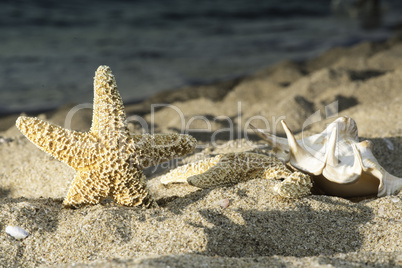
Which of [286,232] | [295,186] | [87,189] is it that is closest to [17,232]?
[87,189]

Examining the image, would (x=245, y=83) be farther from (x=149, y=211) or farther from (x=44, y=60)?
(x=149, y=211)

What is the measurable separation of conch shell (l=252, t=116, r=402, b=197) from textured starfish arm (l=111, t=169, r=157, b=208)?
3.89ft

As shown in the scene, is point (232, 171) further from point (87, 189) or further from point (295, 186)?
point (87, 189)

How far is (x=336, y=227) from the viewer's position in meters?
2.82

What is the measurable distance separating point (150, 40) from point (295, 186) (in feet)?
27.7

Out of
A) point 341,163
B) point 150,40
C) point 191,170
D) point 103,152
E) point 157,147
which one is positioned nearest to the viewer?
point 103,152

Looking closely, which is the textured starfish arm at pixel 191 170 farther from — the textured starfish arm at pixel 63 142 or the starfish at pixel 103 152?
the textured starfish arm at pixel 63 142

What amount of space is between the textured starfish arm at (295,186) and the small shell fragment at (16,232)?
1.66 meters

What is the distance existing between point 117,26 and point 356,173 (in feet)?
31.3

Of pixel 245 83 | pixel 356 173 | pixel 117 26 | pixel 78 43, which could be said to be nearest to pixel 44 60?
pixel 78 43

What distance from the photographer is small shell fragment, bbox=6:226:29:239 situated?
2.74m

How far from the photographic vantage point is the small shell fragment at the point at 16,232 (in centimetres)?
274

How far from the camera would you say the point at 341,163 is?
10.8ft

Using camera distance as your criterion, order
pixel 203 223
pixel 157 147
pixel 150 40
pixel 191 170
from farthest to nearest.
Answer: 1. pixel 150 40
2. pixel 191 170
3. pixel 157 147
4. pixel 203 223
